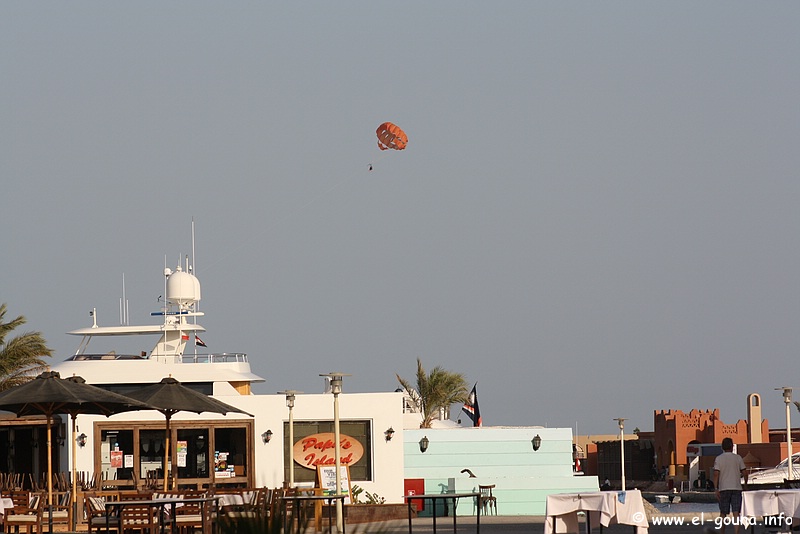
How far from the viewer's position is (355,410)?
29.2 meters

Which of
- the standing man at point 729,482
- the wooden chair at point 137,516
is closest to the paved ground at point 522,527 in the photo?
the standing man at point 729,482

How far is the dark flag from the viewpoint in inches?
1948

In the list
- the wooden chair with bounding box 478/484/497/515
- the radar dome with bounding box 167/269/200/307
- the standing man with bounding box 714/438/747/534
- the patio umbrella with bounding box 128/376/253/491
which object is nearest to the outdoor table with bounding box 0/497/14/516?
the patio umbrella with bounding box 128/376/253/491

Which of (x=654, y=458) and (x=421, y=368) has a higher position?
(x=421, y=368)

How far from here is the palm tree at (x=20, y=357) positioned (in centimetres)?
3897

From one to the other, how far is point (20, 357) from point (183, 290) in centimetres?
791

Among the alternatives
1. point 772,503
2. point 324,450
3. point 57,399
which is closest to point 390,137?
point 324,450

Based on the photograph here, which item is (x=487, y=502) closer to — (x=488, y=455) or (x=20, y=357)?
(x=488, y=455)

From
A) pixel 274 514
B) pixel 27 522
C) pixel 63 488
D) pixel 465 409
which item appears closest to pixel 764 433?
pixel 465 409

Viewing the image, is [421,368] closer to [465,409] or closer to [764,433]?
A: [465,409]

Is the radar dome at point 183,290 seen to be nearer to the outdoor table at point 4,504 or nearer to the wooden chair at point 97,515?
the wooden chair at point 97,515

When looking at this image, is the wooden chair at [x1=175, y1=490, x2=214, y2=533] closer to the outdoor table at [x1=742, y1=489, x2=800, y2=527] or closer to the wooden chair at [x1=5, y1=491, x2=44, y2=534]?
the wooden chair at [x1=5, y1=491, x2=44, y2=534]

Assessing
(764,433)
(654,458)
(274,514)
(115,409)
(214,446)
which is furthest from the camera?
(654,458)

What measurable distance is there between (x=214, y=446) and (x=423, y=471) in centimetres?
575
